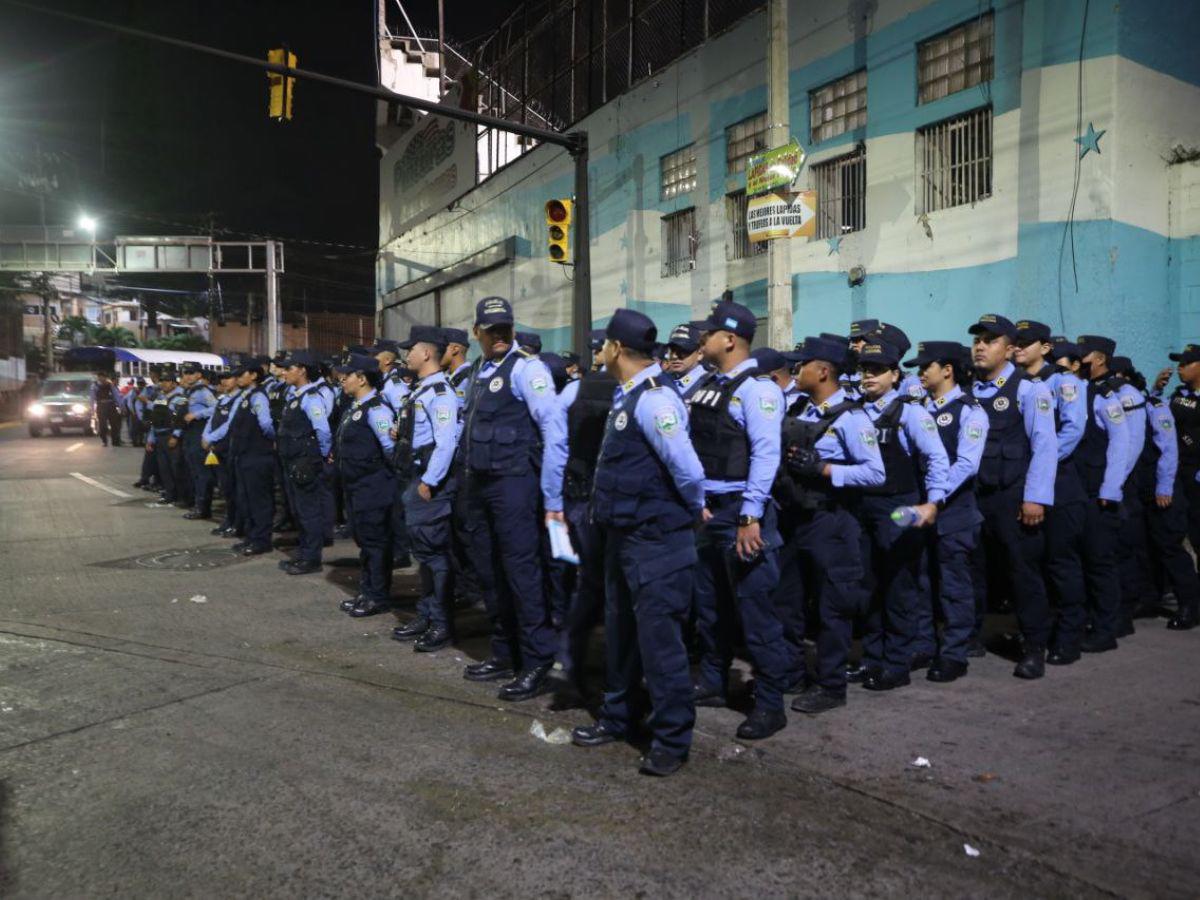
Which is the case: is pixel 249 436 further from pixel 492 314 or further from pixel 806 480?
pixel 806 480

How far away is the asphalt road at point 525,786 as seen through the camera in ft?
10.4

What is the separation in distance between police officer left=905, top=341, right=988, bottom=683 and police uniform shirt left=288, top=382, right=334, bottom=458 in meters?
5.38

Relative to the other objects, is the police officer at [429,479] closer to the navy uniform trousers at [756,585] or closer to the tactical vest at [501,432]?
the tactical vest at [501,432]

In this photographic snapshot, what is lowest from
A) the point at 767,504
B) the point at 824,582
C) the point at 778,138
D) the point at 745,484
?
the point at 824,582

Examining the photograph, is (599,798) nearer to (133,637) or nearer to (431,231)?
(133,637)

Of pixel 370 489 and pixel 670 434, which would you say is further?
pixel 370 489

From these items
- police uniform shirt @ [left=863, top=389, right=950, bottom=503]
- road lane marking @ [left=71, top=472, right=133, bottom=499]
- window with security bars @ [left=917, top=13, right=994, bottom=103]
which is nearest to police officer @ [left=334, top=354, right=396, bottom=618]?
police uniform shirt @ [left=863, top=389, right=950, bottom=503]

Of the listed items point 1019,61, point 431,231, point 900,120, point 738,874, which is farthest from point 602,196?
point 738,874

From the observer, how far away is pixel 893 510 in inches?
209

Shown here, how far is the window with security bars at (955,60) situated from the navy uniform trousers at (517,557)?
9071 mm

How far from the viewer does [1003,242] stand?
36.4ft

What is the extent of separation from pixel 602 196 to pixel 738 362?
49.6ft

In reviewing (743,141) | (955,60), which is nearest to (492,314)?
(955,60)

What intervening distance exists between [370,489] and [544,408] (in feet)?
7.98
